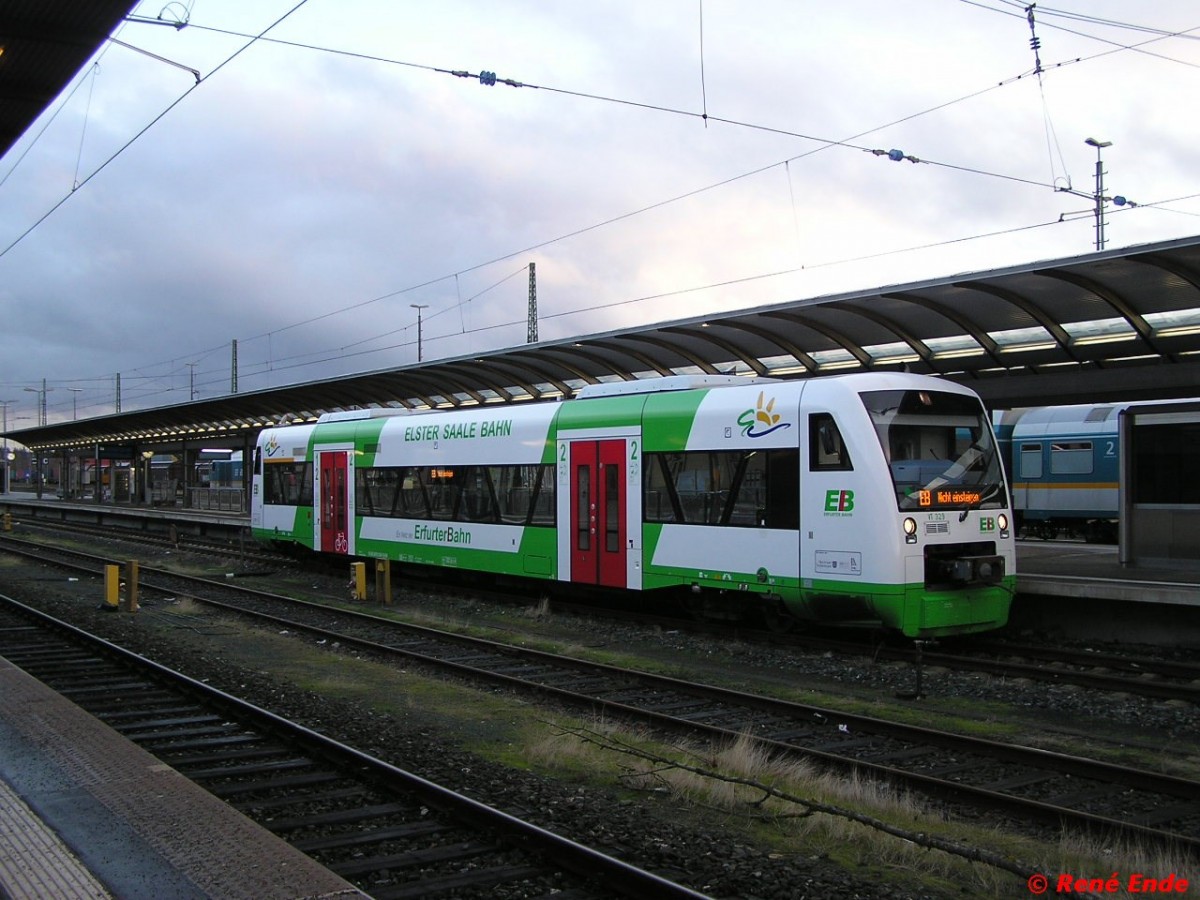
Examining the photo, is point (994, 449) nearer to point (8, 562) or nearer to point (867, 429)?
point (867, 429)

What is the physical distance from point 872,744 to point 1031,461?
804 inches

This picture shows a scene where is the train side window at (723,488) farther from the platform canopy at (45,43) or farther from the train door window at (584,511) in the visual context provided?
the platform canopy at (45,43)

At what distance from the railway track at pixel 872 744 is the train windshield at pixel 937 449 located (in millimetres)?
3308

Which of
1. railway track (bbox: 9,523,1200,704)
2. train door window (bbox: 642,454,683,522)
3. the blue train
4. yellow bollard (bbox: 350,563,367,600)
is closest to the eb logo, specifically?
railway track (bbox: 9,523,1200,704)

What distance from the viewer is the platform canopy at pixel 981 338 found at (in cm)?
1357

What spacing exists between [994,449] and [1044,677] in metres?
3.00

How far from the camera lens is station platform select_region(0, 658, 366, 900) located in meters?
4.45

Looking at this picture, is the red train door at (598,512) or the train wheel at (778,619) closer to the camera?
the train wheel at (778,619)

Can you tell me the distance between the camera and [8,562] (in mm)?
26406

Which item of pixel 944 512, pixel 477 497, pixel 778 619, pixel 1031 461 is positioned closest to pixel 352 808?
pixel 944 512

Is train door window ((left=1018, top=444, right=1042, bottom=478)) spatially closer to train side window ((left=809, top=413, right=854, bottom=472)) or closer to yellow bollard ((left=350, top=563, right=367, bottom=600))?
train side window ((left=809, top=413, right=854, bottom=472))

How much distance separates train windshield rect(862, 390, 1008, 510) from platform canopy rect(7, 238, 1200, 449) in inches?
98.3

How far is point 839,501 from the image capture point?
37.7 ft

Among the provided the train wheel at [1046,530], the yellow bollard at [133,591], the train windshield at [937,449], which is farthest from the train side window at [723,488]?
the train wheel at [1046,530]
